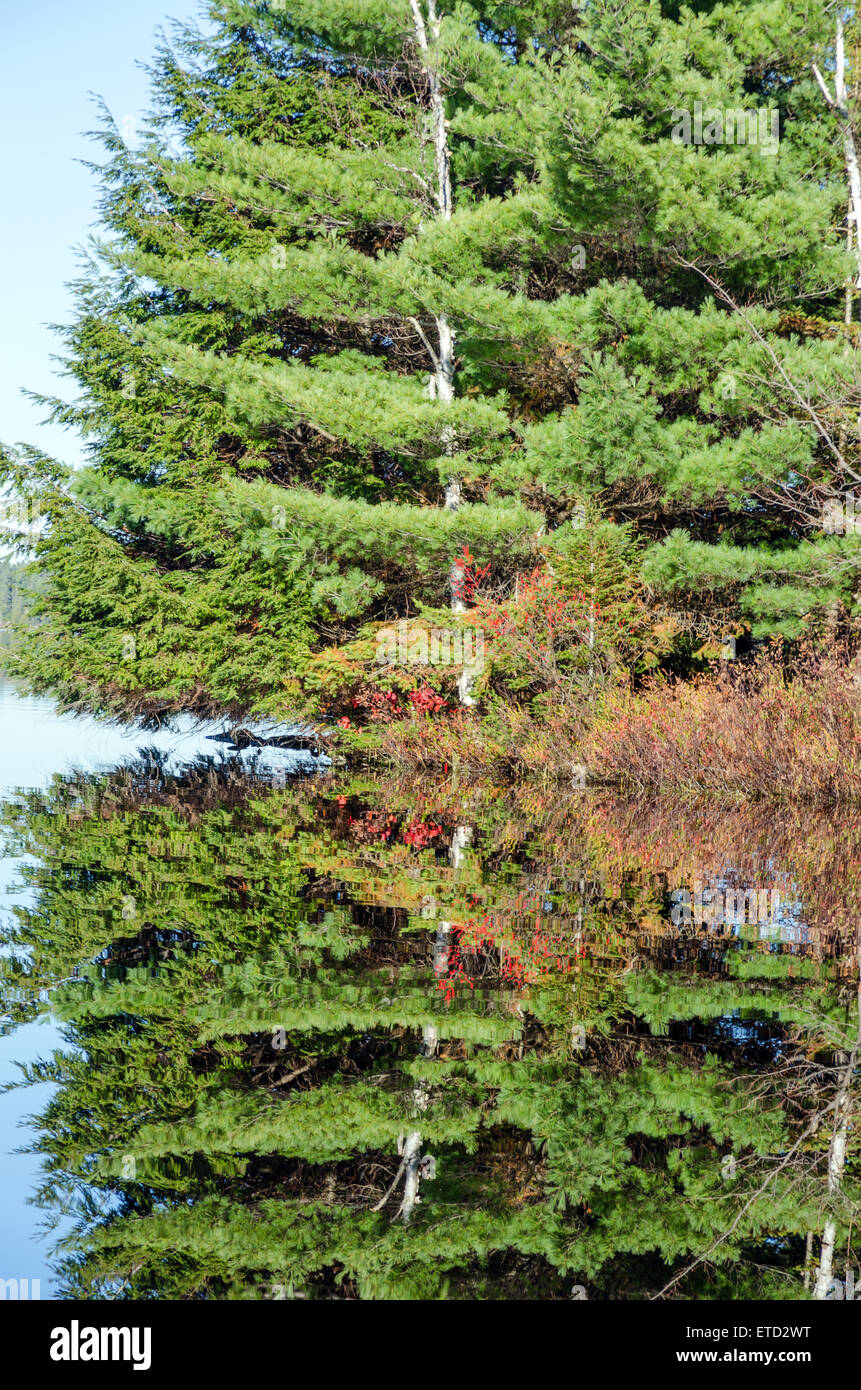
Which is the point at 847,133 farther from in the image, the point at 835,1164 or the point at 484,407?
the point at 835,1164

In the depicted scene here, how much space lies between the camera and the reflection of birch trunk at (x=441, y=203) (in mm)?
16141

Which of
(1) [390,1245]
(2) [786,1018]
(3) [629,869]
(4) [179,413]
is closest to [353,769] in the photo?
(4) [179,413]

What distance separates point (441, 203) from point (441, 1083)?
15.9 metres

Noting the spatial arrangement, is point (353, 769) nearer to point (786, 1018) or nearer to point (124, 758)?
point (124, 758)

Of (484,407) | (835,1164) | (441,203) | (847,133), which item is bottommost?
(835,1164)

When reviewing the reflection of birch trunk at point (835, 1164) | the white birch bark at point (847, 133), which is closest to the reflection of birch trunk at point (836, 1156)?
the reflection of birch trunk at point (835, 1164)

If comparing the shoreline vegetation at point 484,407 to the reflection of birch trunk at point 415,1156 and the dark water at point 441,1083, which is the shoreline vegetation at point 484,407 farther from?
the reflection of birch trunk at point 415,1156

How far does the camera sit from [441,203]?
1694cm

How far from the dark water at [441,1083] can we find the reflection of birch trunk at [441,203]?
32.0 ft

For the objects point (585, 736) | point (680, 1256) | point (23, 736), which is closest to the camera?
point (680, 1256)

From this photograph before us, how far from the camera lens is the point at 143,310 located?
20172 millimetres

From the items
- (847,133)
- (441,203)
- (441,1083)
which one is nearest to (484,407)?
(441,203)

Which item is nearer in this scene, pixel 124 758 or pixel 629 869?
pixel 629 869

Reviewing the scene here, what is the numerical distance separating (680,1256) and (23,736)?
28129 mm
